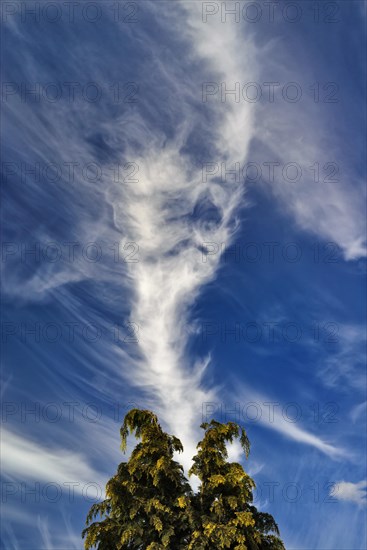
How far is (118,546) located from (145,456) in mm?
3534

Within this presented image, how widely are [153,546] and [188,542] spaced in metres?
1.73

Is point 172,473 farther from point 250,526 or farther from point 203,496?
point 250,526

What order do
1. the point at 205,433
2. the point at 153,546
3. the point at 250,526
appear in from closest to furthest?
the point at 153,546 → the point at 250,526 → the point at 205,433

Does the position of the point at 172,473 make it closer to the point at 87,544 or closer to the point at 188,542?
the point at 188,542

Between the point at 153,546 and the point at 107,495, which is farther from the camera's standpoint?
the point at 107,495

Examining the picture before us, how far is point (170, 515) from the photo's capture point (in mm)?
21922

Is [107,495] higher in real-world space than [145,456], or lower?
lower

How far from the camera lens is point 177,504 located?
2206 cm

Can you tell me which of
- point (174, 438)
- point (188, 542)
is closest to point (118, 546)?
point (188, 542)

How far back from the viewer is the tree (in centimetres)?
2131

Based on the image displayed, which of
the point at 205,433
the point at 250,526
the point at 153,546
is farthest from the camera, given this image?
the point at 205,433

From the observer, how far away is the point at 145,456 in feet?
76.0

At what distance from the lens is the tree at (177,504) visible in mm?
21312

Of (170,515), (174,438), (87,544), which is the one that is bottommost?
(87,544)
